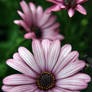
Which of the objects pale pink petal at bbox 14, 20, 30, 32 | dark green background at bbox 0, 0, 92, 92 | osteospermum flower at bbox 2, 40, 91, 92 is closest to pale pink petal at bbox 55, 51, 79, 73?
osteospermum flower at bbox 2, 40, 91, 92

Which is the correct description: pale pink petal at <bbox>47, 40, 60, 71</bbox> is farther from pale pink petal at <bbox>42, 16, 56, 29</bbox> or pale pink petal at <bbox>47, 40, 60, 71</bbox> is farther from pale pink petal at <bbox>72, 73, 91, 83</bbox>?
pale pink petal at <bbox>42, 16, 56, 29</bbox>

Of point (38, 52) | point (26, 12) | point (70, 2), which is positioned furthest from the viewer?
point (26, 12)

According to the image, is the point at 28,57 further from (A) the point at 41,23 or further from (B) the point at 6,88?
(A) the point at 41,23

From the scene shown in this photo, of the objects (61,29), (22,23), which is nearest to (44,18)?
(61,29)

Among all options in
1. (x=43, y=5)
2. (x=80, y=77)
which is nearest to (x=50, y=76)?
(x=80, y=77)

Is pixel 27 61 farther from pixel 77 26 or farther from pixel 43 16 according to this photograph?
pixel 77 26

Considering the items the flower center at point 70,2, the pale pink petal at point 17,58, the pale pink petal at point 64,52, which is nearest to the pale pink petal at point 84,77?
the pale pink petal at point 64,52
